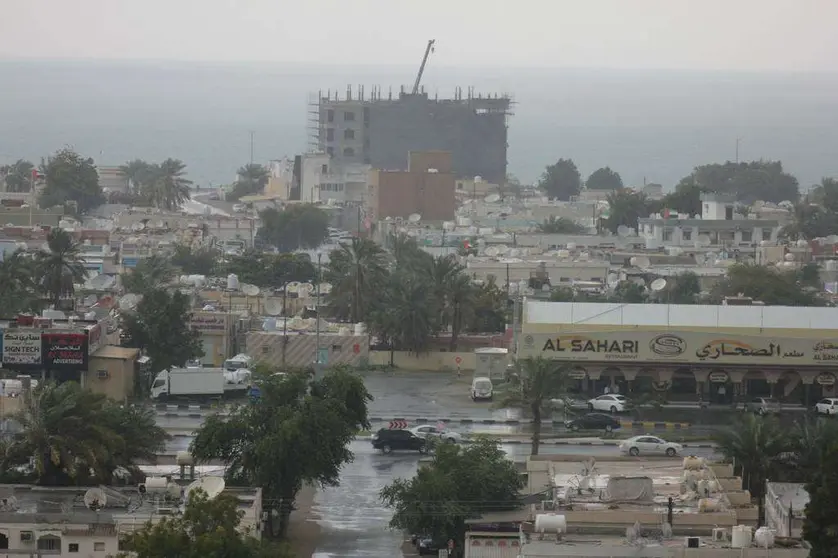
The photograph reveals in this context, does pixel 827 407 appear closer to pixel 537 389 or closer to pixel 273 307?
pixel 537 389

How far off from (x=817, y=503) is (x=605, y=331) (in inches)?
886

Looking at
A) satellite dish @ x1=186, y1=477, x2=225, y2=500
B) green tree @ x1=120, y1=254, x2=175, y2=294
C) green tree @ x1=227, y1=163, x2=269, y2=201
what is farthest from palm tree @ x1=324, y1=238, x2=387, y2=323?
→ green tree @ x1=227, y1=163, x2=269, y2=201

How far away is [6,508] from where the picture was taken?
30.8 m

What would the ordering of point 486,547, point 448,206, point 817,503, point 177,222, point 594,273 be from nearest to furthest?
1. point 817,503
2. point 486,547
3. point 594,273
4. point 177,222
5. point 448,206

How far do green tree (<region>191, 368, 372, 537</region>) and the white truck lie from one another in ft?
36.0

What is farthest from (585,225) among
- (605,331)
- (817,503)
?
(817,503)

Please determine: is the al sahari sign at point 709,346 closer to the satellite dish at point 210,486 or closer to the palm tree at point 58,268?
the palm tree at point 58,268

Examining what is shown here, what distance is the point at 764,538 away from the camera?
2825cm

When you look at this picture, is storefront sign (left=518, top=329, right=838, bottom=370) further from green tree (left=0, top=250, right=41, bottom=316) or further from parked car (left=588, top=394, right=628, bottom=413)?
green tree (left=0, top=250, right=41, bottom=316)

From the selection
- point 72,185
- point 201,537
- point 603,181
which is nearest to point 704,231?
point 72,185

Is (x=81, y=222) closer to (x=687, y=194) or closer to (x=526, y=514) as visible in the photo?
(x=687, y=194)

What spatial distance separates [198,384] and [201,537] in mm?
20998

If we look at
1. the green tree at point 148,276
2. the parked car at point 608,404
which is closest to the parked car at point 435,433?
the parked car at point 608,404

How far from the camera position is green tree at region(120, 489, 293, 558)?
2658 cm
